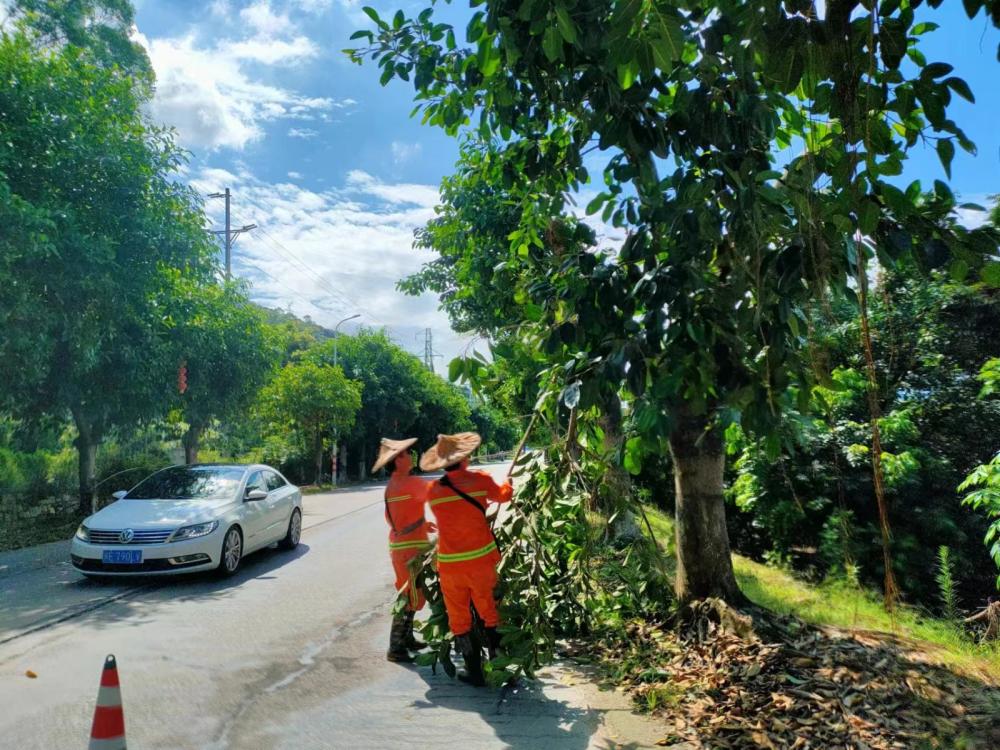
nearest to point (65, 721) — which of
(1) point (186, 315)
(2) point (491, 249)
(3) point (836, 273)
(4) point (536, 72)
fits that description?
(4) point (536, 72)

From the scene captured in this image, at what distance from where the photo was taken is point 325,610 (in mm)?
7527

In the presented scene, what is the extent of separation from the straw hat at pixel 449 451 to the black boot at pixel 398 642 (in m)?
1.37

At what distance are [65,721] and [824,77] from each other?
5.67 meters

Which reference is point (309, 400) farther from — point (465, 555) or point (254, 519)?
point (465, 555)

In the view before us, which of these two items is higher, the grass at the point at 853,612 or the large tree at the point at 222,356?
the large tree at the point at 222,356

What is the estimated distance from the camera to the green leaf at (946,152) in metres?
2.79

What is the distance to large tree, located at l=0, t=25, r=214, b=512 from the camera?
11367 millimetres

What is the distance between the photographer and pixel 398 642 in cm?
580

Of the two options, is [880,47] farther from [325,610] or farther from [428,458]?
[325,610]

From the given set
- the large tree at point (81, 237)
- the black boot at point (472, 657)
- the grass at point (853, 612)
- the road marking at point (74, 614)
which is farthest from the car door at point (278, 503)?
the black boot at point (472, 657)

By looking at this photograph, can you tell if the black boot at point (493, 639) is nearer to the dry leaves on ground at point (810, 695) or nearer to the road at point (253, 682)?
the road at point (253, 682)

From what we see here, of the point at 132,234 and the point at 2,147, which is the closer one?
the point at 2,147

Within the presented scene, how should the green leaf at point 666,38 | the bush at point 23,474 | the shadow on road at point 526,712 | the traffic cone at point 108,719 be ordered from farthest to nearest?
the bush at point 23,474, the shadow on road at point 526,712, the traffic cone at point 108,719, the green leaf at point 666,38

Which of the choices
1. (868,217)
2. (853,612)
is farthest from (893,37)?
(853,612)
